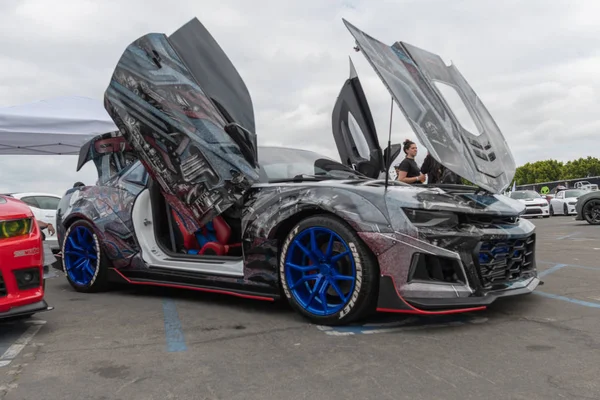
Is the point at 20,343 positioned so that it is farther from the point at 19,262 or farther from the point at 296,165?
the point at 296,165

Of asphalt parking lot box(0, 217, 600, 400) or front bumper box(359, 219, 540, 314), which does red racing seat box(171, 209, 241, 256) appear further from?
front bumper box(359, 219, 540, 314)

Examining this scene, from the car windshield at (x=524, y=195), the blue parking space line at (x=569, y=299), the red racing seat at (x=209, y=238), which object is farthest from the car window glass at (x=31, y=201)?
the car windshield at (x=524, y=195)

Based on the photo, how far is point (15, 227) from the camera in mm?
3256

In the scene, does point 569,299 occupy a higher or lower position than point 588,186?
lower

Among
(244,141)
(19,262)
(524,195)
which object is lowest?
(19,262)

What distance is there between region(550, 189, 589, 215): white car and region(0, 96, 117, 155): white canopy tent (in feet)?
64.5

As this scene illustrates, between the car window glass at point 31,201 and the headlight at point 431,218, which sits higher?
the car window glass at point 31,201

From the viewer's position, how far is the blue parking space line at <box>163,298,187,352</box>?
3.04 metres

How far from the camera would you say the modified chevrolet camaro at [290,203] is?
3.19m

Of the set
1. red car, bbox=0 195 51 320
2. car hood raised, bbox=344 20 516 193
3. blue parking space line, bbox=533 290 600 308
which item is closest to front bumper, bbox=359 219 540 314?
car hood raised, bbox=344 20 516 193

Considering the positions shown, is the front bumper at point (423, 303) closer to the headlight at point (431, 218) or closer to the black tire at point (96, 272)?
the headlight at point (431, 218)

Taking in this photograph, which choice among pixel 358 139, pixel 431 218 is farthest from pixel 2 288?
pixel 358 139

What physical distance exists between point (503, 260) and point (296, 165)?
182cm

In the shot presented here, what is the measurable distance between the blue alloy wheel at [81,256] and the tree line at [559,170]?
341 feet
